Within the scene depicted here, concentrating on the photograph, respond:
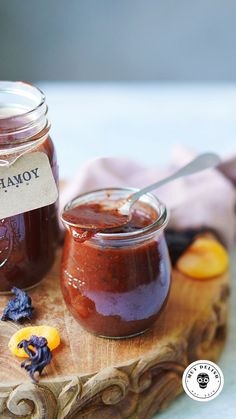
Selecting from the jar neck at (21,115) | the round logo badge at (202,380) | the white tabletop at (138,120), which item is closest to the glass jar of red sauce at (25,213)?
the jar neck at (21,115)

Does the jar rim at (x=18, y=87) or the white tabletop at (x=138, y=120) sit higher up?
the jar rim at (x=18, y=87)

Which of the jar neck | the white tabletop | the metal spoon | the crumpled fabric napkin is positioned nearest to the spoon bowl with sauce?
the metal spoon

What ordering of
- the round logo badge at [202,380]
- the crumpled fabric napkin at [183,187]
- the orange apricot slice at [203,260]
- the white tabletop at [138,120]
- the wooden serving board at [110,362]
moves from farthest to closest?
the white tabletop at [138,120] < the crumpled fabric napkin at [183,187] < the orange apricot slice at [203,260] < the round logo badge at [202,380] < the wooden serving board at [110,362]

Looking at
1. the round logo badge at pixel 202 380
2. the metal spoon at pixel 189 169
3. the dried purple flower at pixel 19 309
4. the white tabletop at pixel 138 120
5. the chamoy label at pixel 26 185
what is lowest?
the white tabletop at pixel 138 120

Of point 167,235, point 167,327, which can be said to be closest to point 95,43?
point 167,235

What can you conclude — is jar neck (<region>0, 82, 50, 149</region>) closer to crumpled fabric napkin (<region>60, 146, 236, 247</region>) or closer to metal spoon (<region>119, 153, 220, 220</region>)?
metal spoon (<region>119, 153, 220, 220</region>)

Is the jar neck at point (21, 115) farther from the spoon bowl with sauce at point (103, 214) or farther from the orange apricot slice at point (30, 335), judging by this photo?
the orange apricot slice at point (30, 335)

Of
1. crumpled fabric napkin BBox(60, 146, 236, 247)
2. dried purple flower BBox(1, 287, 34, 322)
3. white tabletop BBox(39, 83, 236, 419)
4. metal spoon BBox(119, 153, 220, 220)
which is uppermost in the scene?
metal spoon BBox(119, 153, 220, 220)
